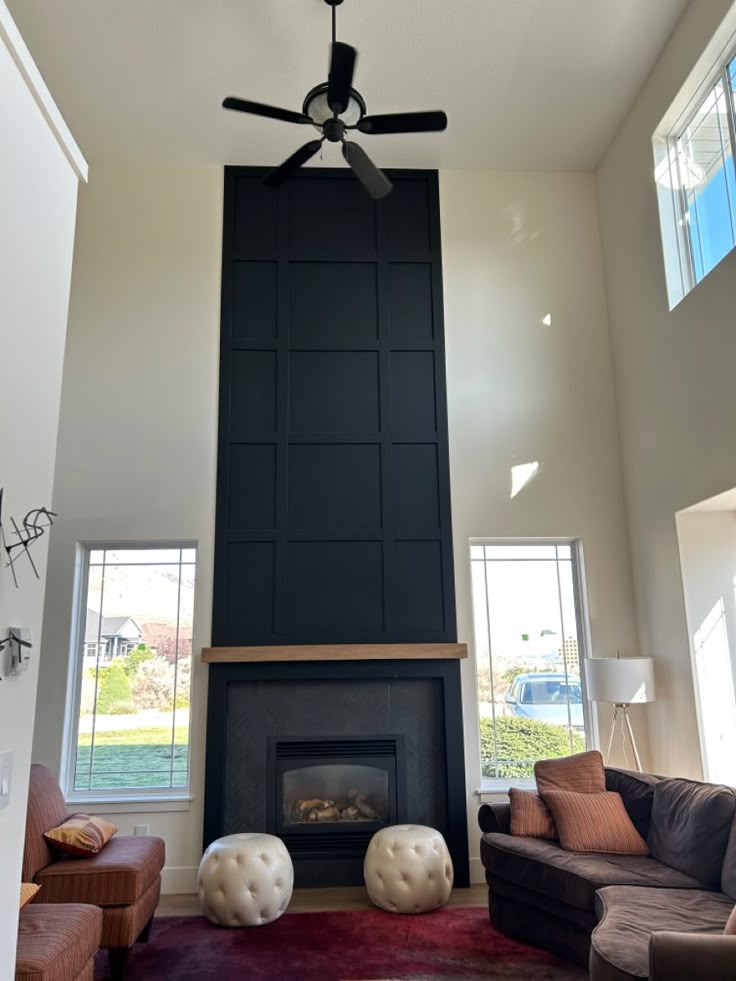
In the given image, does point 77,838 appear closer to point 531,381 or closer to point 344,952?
point 344,952

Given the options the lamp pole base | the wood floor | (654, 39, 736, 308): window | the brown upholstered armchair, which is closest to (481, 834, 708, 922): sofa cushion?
the wood floor

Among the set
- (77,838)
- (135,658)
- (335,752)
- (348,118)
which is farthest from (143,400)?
(77,838)

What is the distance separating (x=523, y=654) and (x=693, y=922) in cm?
240

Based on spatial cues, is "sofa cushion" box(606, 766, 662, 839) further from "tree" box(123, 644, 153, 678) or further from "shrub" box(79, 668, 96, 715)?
"shrub" box(79, 668, 96, 715)

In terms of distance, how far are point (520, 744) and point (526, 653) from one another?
2.00ft

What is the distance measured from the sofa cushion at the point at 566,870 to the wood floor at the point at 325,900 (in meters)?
0.61

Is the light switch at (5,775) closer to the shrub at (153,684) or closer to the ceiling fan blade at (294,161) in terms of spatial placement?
the shrub at (153,684)

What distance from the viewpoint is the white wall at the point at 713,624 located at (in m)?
4.31

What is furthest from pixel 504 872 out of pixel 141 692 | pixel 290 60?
pixel 290 60

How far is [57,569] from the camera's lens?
5070 mm

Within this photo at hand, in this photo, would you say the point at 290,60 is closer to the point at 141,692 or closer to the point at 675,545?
the point at 675,545

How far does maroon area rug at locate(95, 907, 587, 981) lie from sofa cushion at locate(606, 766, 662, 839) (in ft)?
2.84

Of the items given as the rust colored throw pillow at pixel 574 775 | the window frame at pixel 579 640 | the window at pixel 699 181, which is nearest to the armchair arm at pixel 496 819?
the rust colored throw pillow at pixel 574 775

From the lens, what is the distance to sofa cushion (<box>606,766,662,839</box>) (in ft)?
13.1
